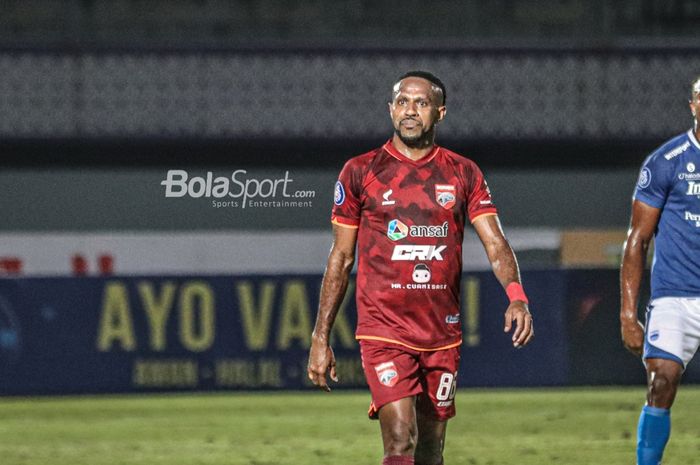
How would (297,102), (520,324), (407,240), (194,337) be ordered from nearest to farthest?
1. (520,324)
2. (407,240)
3. (194,337)
4. (297,102)

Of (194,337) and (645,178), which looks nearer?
(645,178)

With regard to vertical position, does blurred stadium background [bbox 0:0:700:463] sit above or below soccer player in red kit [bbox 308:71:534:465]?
below

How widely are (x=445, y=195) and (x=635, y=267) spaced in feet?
3.83

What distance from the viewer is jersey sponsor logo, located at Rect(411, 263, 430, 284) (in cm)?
616

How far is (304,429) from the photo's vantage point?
11305 mm

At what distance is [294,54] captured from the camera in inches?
747

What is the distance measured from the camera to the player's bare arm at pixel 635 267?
6742mm

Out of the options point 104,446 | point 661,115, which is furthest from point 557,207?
point 104,446

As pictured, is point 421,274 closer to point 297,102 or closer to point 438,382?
point 438,382

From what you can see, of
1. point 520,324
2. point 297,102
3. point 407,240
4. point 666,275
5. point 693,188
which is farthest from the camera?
point 297,102

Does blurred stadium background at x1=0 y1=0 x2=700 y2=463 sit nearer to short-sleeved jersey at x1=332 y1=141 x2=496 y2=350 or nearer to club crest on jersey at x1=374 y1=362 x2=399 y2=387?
short-sleeved jersey at x1=332 y1=141 x2=496 y2=350

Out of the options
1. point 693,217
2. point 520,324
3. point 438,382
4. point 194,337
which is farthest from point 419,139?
point 194,337

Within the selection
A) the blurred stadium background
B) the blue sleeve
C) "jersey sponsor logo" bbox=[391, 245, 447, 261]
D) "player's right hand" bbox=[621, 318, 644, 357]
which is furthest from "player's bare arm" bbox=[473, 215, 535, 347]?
the blurred stadium background

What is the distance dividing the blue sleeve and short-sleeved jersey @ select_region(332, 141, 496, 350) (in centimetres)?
95
